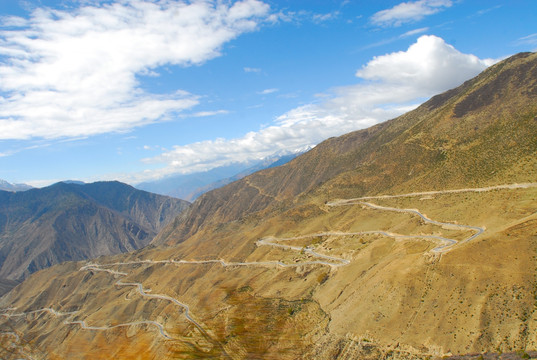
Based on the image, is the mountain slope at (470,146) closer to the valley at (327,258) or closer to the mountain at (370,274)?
the mountain at (370,274)

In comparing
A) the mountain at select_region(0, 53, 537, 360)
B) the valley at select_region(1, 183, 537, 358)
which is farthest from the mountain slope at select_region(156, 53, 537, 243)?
the valley at select_region(1, 183, 537, 358)

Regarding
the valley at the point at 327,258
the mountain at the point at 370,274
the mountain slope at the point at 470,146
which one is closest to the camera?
the mountain at the point at 370,274

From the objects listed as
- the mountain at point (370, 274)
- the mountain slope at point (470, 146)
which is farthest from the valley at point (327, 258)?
the mountain slope at point (470, 146)

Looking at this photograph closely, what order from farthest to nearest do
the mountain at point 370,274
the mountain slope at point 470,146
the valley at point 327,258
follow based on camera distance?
the mountain slope at point 470,146 → the valley at point 327,258 → the mountain at point 370,274

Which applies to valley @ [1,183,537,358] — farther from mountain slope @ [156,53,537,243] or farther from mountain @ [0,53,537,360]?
mountain slope @ [156,53,537,243]

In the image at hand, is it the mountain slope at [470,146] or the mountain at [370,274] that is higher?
the mountain slope at [470,146]

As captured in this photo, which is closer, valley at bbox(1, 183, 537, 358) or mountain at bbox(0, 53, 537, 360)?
mountain at bbox(0, 53, 537, 360)

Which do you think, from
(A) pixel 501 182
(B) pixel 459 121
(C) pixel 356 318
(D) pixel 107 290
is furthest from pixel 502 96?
(D) pixel 107 290

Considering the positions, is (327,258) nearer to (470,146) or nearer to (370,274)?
(370,274)

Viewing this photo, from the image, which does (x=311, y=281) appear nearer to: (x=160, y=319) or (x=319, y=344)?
(x=319, y=344)
